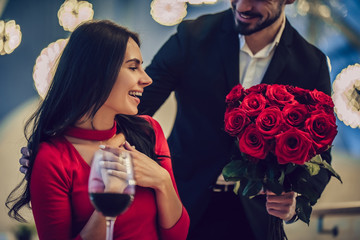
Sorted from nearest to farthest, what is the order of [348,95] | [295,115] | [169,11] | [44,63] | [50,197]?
[50,197] → [295,115] → [169,11] → [348,95] → [44,63]

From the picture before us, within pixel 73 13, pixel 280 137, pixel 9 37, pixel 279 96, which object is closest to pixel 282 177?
pixel 280 137

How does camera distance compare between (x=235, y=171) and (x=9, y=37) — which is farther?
(x=9, y=37)

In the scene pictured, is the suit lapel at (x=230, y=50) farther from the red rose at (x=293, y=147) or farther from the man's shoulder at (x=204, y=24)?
the red rose at (x=293, y=147)

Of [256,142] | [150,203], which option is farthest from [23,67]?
[256,142]

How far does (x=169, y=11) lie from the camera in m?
2.13

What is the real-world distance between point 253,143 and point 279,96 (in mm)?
171

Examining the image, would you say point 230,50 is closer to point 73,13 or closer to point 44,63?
point 73,13

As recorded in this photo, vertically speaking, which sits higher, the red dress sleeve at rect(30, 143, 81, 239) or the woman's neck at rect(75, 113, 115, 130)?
the woman's neck at rect(75, 113, 115, 130)

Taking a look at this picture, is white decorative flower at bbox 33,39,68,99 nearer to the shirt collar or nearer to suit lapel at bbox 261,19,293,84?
the shirt collar

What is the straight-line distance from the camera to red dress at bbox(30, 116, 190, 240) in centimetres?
117

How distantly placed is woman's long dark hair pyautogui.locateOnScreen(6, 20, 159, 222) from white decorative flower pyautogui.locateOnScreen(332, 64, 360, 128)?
4.44ft

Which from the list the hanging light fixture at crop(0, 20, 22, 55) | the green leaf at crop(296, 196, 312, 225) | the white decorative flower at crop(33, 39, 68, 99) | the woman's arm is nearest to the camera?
the woman's arm

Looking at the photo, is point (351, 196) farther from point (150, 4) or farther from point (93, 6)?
point (93, 6)

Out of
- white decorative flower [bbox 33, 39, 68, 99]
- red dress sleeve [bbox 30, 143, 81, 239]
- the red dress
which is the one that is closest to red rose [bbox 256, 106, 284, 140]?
the red dress
